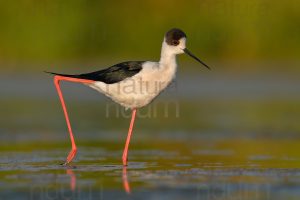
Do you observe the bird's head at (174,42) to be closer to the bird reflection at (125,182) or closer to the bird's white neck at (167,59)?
the bird's white neck at (167,59)

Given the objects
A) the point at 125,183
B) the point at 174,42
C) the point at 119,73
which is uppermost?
the point at 174,42

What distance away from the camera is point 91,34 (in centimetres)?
2144

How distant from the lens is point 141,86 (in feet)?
30.9

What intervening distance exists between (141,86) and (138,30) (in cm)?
1223

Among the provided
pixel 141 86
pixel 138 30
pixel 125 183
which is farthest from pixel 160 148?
pixel 138 30

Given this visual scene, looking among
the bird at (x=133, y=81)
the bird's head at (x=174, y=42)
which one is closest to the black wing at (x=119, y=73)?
the bird at (x=133, y=81)

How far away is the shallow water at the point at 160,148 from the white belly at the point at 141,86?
0.69 m

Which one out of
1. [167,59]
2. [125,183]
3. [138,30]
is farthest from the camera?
[138,30]

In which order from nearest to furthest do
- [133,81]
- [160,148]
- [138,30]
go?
[133,81]
[160,148]
[138,30]

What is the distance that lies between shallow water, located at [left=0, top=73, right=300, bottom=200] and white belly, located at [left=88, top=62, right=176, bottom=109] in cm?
69

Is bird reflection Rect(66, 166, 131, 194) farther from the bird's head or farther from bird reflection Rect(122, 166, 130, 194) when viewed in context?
the bird's head

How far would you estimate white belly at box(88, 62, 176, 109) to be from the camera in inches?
370

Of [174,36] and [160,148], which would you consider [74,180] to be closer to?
[174,36]

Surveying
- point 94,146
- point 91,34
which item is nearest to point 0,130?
point 94,146
